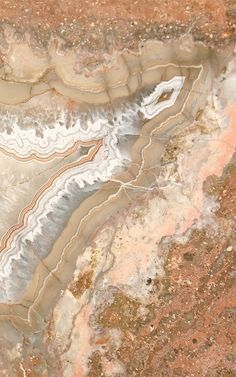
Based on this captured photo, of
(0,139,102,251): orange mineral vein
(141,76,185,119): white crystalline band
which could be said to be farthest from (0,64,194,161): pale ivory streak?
(141,76,185,119): white crystalline band

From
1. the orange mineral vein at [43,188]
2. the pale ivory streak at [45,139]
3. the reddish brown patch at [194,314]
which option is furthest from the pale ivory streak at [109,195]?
the reddish brown patch at [194,314]

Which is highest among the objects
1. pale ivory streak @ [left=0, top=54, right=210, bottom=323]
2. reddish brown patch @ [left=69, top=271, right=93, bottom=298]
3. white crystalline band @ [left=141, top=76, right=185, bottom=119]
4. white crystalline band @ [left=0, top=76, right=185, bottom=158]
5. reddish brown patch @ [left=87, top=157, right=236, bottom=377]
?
white crystalline band @ [left=0, top=76, right=185, bottom=158]

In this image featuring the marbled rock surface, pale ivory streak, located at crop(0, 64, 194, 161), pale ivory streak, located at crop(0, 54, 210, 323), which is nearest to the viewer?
the marbled rock surface

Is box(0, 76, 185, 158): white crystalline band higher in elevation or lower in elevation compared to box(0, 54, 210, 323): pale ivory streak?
higher

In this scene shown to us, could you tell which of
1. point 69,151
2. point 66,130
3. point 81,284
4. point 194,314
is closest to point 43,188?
point 69,151

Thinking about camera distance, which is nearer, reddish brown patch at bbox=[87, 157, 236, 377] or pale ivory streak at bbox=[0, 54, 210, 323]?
reddish brown patch at bbox=[87, 157, 236, 377]

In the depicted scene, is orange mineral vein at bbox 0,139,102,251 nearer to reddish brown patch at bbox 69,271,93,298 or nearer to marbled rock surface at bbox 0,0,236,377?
marbled rock surface at bbox 0,0,236,377

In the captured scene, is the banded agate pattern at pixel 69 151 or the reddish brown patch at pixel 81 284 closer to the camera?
the banded agate pattern at pixel 69 151

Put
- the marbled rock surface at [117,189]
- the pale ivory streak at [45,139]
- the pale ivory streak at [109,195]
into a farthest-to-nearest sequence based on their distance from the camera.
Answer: the pale ivory streak at [45,139], the pale ivory streak at [109,195], the marbled rock surface at [117,189]

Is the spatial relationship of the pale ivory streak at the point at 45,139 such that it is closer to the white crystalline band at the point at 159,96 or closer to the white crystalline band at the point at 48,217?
the white crystalline band at the point at 48,217
